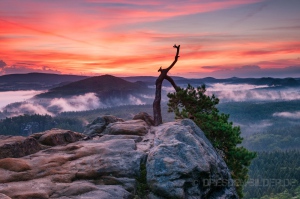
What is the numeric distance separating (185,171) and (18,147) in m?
15.1

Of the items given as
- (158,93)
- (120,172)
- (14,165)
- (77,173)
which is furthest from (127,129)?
(14,165)

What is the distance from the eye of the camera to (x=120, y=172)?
71.6 feet

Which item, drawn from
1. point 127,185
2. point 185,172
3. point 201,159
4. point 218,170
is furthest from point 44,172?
point 218,170

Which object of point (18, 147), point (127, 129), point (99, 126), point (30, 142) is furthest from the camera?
point (99, 126)

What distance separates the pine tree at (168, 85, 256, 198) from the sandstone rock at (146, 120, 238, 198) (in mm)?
9256

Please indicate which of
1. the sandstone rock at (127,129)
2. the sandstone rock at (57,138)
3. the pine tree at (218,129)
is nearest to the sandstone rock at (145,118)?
the pine tree at (218,129)

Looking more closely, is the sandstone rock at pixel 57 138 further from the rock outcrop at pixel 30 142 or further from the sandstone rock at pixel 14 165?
the sandstone rock at pixel 14 165

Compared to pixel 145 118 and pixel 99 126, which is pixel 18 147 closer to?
pixel 99 126

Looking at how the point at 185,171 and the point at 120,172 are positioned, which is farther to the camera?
the point at 120,172

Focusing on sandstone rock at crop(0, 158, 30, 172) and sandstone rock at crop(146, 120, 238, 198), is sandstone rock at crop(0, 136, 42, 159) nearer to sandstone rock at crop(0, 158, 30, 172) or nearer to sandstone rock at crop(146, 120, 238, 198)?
sandstone rock at crop(0, 158, 30, 172)

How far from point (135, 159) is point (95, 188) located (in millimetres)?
4798

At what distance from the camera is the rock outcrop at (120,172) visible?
19.0 meters

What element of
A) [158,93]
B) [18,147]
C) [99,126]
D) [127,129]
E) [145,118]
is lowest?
[18,147]

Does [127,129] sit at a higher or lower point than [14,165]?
higher
